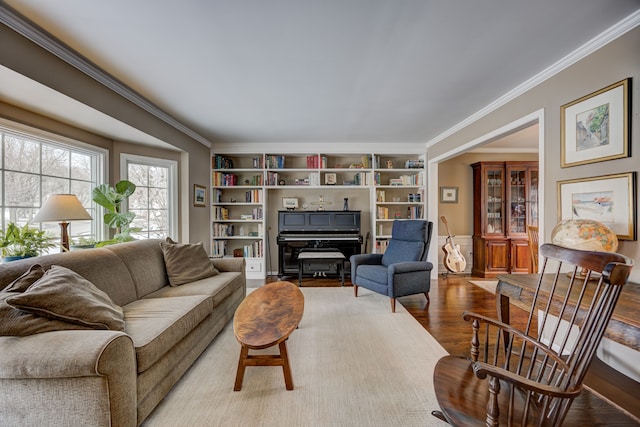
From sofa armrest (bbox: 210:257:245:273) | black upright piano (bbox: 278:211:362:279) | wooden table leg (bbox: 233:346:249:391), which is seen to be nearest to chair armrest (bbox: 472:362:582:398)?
wooden table leg (bbox: 233:346:249:391)

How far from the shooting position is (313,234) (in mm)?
4816

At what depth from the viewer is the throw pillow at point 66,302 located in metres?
1.30

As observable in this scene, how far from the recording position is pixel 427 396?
5.61ft

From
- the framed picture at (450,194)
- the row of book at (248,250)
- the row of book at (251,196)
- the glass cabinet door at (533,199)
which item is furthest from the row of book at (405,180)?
the row of book at (248,250)

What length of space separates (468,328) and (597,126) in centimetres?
197

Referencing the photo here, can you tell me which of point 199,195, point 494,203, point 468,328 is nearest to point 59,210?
point 199,195

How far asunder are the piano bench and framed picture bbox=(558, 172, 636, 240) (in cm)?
278

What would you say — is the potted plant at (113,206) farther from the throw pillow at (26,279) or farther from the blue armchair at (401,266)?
the blue armchair at (401,266)

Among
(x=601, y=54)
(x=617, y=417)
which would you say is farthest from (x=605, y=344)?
(x=601, y=54)

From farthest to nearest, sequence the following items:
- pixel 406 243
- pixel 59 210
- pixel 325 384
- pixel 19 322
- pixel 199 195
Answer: pixel 199 195 → pixel 406 243 → pixel 59 210 → pixel 325 384 → pixel 19 322

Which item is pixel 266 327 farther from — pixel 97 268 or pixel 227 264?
pixel 227 264

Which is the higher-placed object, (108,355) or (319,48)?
(319,48)

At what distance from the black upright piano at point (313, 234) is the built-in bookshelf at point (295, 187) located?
0.31m

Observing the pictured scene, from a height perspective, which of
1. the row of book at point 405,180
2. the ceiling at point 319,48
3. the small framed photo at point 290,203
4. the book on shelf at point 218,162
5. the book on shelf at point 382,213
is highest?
the ceiling at point 319,48
